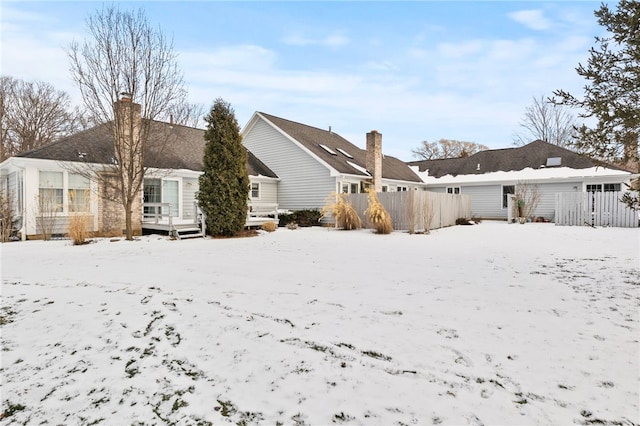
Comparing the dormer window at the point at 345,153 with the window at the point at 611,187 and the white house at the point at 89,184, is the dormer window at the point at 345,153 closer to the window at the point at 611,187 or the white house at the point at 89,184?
the white house at the point at 89,184

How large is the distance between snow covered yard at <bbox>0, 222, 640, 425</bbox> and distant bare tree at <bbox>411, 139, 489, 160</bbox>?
37792 mm

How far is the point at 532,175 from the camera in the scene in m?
20.7

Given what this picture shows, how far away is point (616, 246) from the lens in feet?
28.2

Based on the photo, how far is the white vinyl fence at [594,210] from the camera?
14.1 metres

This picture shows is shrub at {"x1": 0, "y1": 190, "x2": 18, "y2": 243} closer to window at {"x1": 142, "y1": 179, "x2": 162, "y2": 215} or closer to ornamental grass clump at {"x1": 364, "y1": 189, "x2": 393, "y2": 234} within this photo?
window at {"x1": 142, "y1": 179, "x2": 162, "y2": 215}

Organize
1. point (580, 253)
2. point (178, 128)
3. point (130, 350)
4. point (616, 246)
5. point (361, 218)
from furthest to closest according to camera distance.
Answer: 1. point (178, 128)
2. point (361, 218)
3. point (616, 246)
4. point (580, 253)
5. point (130, 350)

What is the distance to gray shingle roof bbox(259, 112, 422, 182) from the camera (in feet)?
57.4

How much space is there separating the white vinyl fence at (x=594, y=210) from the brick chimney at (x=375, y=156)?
8595 millimetres

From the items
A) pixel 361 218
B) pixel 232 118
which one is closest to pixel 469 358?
pixel 232 118

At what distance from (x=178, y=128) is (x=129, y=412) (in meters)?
16.5

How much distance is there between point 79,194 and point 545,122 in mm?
37134

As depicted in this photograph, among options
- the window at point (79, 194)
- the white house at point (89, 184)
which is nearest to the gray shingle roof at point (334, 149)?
the white house at point (89, 184)

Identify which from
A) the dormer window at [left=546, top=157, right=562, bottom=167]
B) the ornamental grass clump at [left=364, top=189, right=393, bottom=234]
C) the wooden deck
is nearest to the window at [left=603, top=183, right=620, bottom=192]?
the dormer window at [left=546, top=157, right=562, bottom=167]

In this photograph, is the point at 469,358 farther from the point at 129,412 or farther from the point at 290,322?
the point at 129,412
